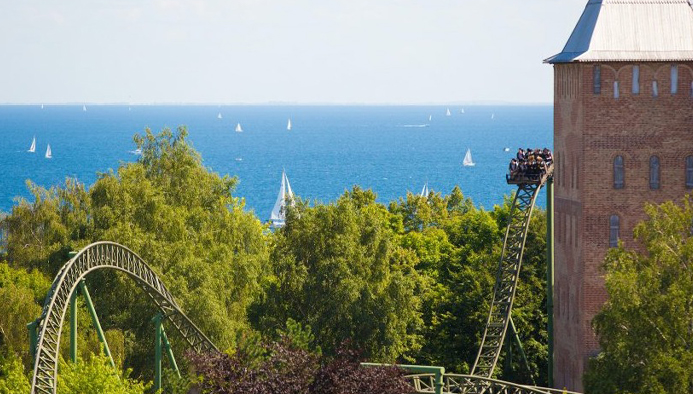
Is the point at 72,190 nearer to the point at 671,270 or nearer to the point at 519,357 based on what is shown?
the point at 519,357

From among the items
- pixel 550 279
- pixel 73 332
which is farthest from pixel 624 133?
pixel 73 332

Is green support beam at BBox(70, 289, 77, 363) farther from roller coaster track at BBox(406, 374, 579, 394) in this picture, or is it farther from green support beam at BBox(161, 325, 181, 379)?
roller coaster track at BBox(406, 374, 579, 394)

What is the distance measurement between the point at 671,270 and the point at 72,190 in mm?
35552

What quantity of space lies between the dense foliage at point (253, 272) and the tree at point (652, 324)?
8.62 m

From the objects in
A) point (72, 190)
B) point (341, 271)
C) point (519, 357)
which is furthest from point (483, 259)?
point (72, 190)

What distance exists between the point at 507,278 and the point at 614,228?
23.3ft

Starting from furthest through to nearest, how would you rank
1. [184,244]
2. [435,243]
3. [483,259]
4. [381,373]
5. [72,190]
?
[435,243], [72,190], [483,259], [184,244], [381,373]

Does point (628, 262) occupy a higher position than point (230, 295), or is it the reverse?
point (628, 262)

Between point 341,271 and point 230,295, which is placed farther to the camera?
point 230,295

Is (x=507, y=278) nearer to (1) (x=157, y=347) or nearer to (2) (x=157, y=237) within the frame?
(2) (x=157, y=237)

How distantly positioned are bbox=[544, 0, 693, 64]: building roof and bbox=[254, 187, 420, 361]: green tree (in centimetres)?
1022

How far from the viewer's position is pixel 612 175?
163ft

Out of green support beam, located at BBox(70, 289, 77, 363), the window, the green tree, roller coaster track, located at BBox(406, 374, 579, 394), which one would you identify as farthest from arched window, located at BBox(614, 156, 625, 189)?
green support beam, located at BBox(70, 289, 77, 363)

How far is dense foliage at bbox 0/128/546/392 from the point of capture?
51.8 m
